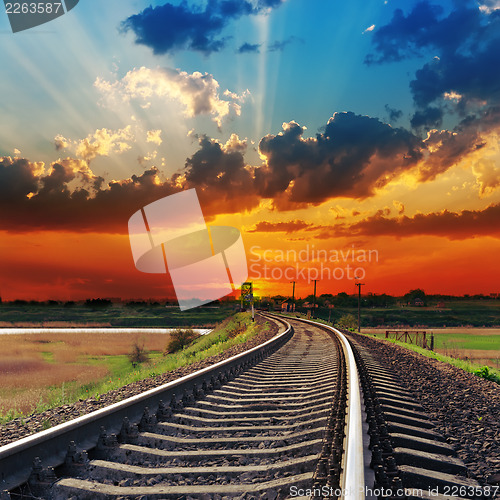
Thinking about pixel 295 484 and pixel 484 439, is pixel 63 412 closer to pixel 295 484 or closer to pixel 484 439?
pixel 295 484

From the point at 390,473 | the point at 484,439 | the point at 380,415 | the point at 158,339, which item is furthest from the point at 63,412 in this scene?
the point at 158,339

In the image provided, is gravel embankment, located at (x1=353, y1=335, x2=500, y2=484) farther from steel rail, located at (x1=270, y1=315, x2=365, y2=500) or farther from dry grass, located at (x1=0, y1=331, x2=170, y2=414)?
dry grass, located at (x1=0, y1=331, x2=170, y2=414)

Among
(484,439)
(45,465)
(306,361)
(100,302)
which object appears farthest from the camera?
(100,302)

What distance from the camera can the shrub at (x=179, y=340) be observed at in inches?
1597

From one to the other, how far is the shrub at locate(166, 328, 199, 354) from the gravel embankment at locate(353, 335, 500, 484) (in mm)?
30637

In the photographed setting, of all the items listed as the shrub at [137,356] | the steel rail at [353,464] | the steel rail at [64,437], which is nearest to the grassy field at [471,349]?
the shrub at [137,356]

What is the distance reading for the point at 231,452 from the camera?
4.04 m

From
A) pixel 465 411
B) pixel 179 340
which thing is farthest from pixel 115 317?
pixel 465 411

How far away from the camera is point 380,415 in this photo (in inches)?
203

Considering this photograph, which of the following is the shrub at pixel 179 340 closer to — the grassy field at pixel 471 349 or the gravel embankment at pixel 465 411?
the grassy field at pixel 471 349

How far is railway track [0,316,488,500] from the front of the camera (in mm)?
3221

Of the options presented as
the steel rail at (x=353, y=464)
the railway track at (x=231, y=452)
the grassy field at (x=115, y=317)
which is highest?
the steel rail at (x=353, y=464)

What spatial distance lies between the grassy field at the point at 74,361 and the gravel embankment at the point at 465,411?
593cm

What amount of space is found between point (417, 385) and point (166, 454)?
6055 millimetres
